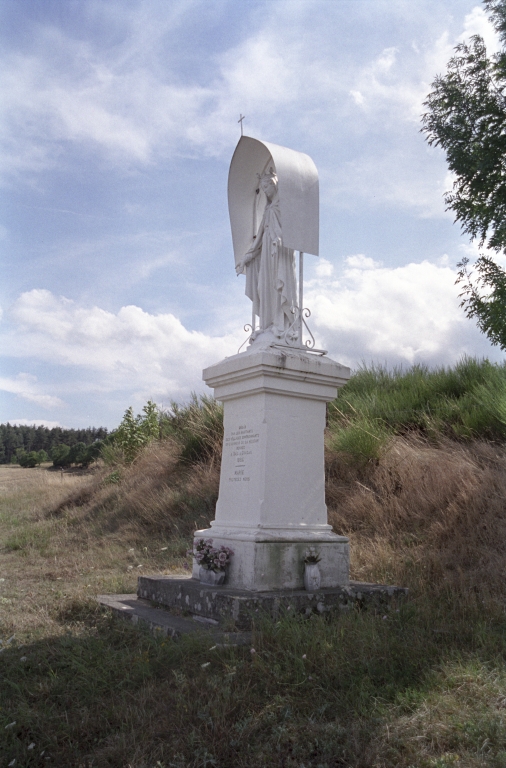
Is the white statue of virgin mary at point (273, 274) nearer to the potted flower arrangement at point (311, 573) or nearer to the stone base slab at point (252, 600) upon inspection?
the potted flower arrangement at point (311, 573)

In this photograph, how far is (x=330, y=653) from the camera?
3.86 m

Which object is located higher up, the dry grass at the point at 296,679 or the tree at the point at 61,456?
the tree at the point at 61,456

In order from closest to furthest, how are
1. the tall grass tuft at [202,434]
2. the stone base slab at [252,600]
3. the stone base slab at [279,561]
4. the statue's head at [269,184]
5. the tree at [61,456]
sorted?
the stone base slab at [252,600], the stone base slab at [279,561], the statue's head at [269,184], the tall grass tuft at [202,434], the tree at [61,456]

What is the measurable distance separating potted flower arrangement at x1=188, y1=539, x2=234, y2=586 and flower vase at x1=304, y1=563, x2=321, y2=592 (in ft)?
2.20

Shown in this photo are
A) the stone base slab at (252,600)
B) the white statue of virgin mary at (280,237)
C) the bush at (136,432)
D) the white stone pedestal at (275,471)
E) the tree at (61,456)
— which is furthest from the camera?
the tree at (61,456)

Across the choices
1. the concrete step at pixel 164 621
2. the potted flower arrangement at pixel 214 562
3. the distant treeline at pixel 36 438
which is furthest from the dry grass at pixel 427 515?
the distant treeline at pixel 36 438

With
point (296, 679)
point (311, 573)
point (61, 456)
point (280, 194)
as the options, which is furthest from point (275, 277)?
point (61, 456)

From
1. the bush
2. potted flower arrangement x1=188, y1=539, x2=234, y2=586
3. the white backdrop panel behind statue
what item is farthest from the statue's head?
the bush

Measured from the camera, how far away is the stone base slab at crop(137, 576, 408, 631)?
480cm

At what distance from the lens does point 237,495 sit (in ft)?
19.7

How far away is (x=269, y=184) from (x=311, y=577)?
3.92 metres

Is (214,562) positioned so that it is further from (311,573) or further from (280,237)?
(280,237)

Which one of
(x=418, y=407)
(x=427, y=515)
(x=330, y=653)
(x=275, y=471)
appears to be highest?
(x=418, y=407)

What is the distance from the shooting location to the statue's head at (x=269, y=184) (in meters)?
6.67
